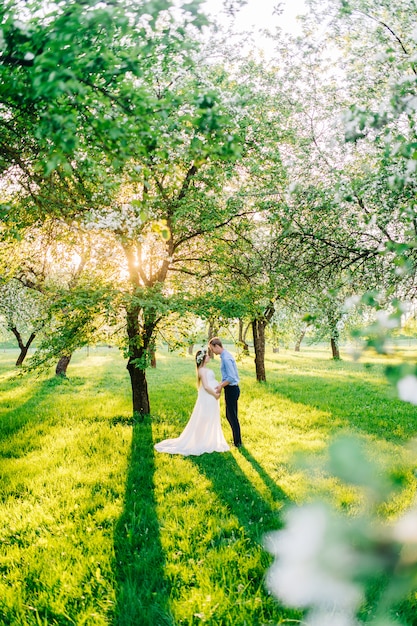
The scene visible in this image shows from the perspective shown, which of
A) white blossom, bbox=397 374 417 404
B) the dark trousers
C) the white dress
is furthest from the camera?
the dark trousers

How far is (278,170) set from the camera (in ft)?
36.3

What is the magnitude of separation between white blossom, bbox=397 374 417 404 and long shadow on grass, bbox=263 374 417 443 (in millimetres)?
8184

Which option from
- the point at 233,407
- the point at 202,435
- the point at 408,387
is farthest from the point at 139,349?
the point at 408,387

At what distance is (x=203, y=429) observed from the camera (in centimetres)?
1083

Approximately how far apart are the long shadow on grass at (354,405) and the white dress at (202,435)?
3590 mm

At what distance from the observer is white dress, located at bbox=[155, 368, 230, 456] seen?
412 inches

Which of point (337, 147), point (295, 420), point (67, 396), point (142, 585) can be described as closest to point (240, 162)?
point (337, 147)

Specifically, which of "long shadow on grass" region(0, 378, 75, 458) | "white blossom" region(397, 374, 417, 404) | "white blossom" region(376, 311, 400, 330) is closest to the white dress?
"long shadow on grass" region(0, 378, 75, 458)

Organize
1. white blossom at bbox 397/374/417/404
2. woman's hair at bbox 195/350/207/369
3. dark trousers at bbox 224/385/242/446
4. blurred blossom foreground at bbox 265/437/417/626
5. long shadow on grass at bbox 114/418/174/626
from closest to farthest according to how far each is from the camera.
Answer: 1. blurred blossom foreground at bbox 265/437/417/626
2. white blossom at bbox 397/374/417/404
3. long shadow on grass at bbox 114/418/174/626
4. dark trousers at bbox 224/385/242/446
5. woman's hair at bbox 195/350/207/369

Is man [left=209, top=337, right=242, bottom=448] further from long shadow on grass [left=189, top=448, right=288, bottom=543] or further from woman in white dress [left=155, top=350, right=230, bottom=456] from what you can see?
long shadow on grass [left=189, top=448, right=288, bottom=543]

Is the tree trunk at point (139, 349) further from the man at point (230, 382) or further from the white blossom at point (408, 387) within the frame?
the white blossom at point (408, 387)

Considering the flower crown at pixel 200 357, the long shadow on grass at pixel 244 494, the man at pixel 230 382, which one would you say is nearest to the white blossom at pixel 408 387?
the long shadow on grass at pixel 244 494

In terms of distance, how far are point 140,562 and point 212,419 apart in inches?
219

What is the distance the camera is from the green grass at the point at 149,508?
15.5ft
